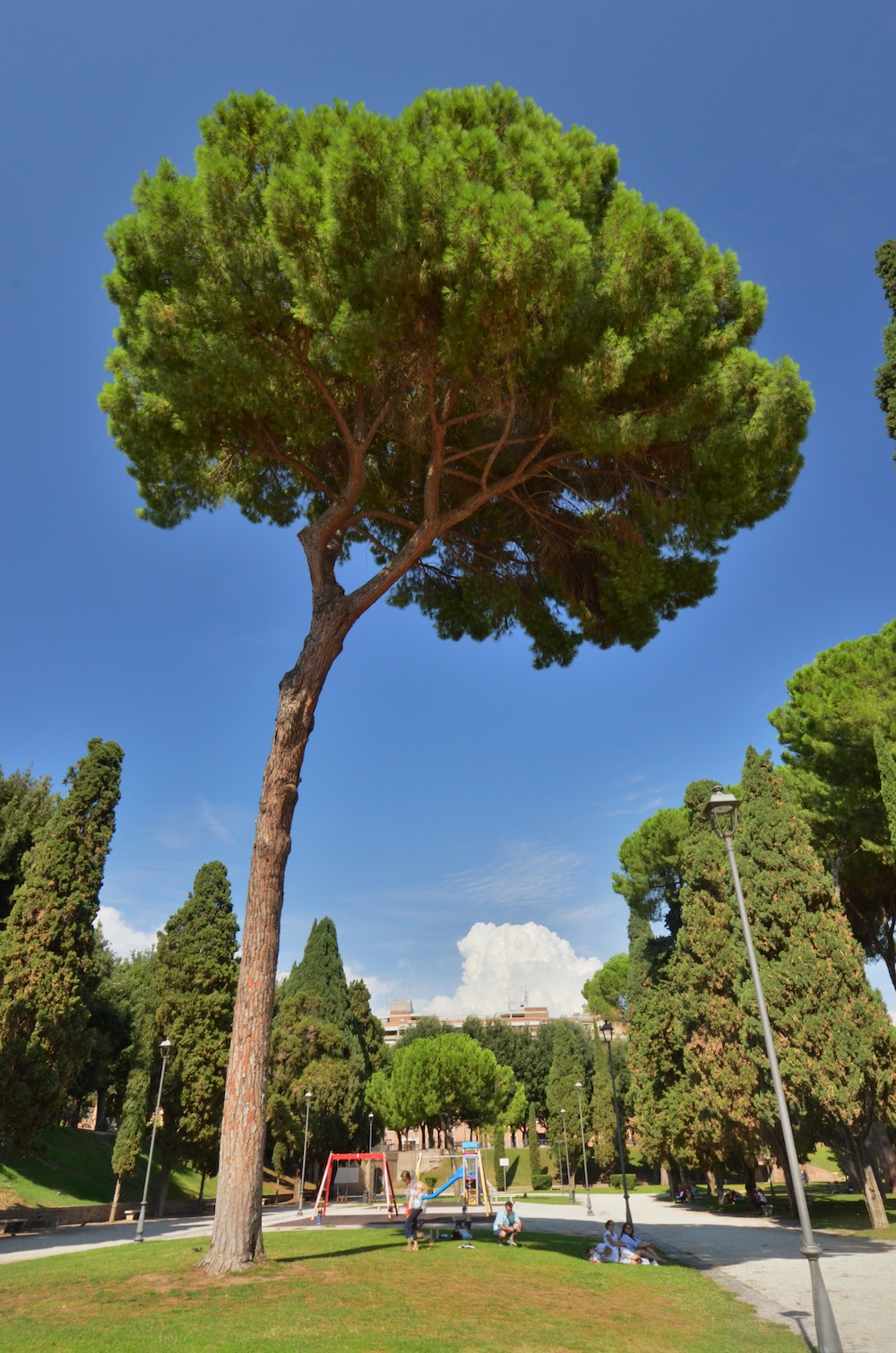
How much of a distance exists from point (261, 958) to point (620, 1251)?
25.5ft

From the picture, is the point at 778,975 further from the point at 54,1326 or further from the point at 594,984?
the point at 594,984

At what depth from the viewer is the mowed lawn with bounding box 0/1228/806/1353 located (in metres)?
6.40

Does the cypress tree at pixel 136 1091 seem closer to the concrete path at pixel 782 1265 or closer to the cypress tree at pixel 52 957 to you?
the cypress tree at pixel 52 957

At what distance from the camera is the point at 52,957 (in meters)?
20.8

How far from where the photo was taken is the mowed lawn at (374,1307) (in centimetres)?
640

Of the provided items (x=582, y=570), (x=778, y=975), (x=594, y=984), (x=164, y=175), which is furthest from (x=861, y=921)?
(x=594, y=984)

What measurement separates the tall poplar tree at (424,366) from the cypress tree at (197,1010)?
63.7 feet

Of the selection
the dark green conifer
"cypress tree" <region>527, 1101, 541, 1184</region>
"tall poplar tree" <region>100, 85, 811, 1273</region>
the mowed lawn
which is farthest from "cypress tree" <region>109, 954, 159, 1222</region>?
"cypress tree" <region>527, 1101, 541, 1184</region>

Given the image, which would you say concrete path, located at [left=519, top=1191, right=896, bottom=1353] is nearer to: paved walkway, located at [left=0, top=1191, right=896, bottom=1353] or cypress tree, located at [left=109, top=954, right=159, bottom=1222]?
paved walkway, located at [left=0, top=1191, right=896, bottom=1353]

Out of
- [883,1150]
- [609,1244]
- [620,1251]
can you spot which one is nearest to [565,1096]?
[883,1150]

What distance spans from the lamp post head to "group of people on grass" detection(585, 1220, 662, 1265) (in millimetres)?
7459

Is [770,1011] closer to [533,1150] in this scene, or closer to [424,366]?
[424,366]

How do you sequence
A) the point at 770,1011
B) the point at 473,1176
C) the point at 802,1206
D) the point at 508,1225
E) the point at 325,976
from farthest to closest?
1. the point at 325,976
2. the point at 473,1176
3. the point at 770,1011
4. the point at 508,1225
5. the point at 802,1206

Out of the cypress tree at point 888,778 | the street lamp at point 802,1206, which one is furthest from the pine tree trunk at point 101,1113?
the street lamp at point 802,1206
